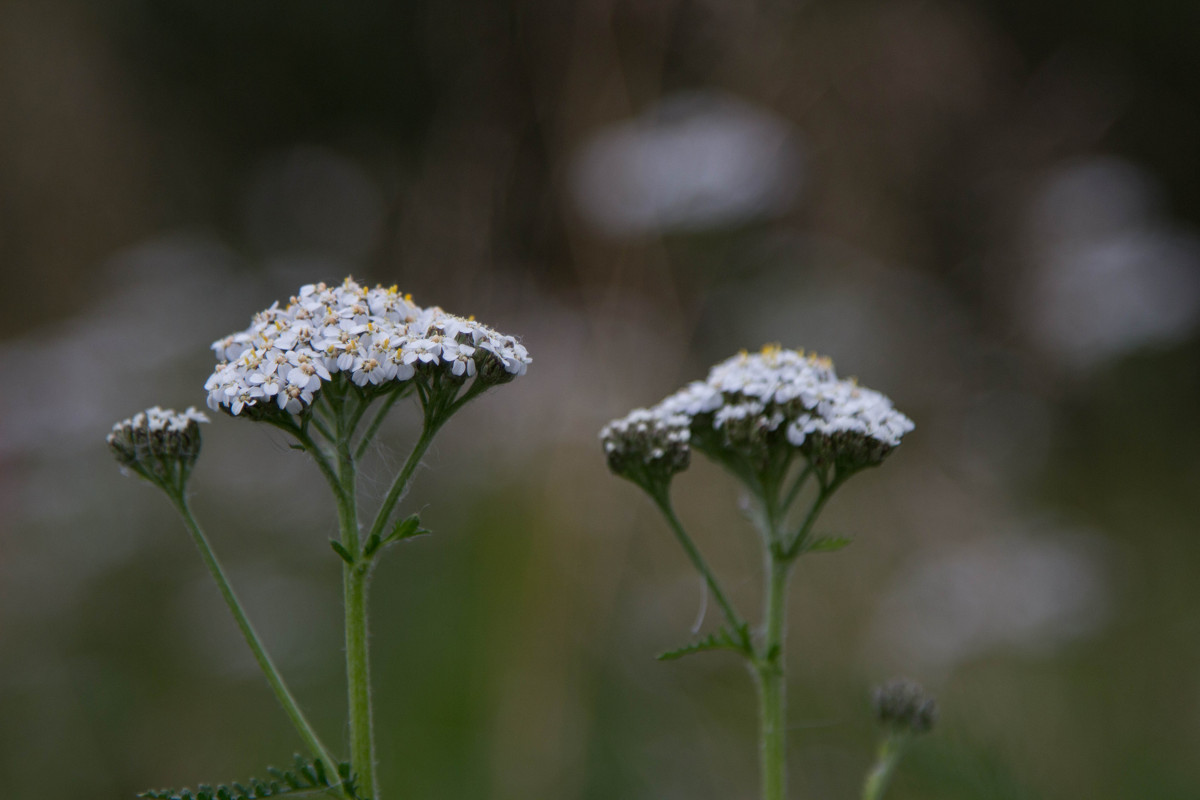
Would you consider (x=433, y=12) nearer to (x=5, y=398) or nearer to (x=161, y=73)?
(x=5, y=398)

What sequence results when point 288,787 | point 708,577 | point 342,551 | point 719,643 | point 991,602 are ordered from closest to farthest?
point 288,787 → point 342,551 → point 719,643 → point 708,577 → point 991,602

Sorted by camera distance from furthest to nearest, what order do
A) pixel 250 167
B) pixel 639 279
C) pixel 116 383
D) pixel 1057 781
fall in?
pixel 250 167
pixel 116 383
pixel 639 279
pixel 1057 781

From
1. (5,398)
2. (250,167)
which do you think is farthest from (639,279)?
(250,167)

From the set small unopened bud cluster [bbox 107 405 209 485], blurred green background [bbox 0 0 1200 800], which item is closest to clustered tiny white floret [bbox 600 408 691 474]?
small unopened bud cluster [bbox 107 405 209 485]

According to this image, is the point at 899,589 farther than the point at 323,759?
Yes

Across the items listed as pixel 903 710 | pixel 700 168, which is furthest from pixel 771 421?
pixel 700 168

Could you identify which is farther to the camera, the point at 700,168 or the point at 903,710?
the point at 700,168

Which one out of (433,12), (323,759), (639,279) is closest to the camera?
(323,759)

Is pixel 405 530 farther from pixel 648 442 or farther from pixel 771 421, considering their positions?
pixel 771 421
